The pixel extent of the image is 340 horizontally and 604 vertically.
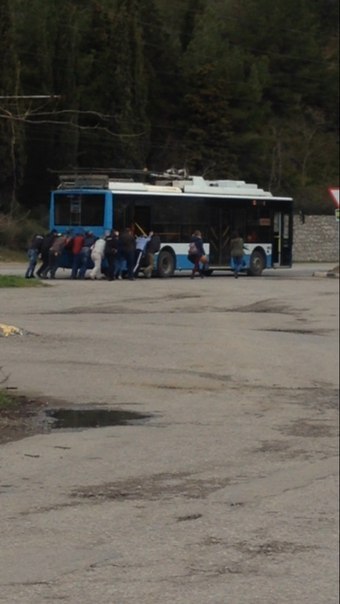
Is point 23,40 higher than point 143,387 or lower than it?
higher

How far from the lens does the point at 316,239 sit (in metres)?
3.39

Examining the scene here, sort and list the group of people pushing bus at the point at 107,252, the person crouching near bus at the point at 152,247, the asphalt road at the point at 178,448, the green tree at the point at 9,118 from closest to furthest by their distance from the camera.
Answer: the asphalt road at the point at 178,448, the green tree at the point at 9,118, the group of people pushing bus at the point at 107,252, the person crouching near bus at the point at 152,247

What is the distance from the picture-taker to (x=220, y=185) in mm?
4297

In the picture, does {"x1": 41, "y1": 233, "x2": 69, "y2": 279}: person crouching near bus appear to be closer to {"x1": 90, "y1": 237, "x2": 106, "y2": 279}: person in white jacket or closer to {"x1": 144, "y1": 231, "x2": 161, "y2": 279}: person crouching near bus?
{"x1": 90, "y1": 237, "x2": 106, "y2": 279}: person in white jacket

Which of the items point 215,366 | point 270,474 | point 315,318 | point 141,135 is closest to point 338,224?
point 315,318

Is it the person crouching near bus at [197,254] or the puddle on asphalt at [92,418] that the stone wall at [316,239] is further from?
the puddle on asphalt at [92,418]

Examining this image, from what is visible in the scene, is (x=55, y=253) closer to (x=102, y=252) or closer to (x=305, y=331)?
(x=102, y=252)

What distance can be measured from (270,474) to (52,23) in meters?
3.18

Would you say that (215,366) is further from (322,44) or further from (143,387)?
(143,387)

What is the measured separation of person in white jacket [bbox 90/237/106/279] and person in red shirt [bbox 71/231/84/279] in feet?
0.23

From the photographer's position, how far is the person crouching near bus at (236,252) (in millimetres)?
4148

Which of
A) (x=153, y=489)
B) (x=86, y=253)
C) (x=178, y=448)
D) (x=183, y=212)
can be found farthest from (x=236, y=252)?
(x=178, y=448)

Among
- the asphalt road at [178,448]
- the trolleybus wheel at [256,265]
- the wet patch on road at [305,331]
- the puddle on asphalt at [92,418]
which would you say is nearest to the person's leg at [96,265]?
the asphalt road at [178,448]

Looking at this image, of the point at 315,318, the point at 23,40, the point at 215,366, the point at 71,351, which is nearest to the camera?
the point at 315,318
